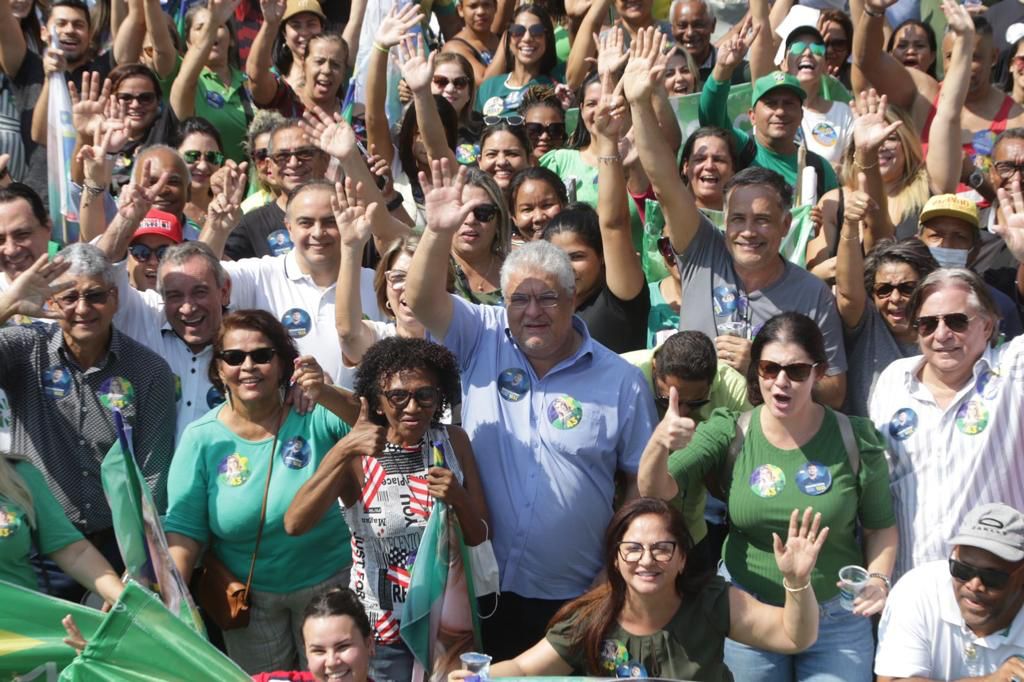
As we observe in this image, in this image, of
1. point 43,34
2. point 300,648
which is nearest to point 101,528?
point 300,648

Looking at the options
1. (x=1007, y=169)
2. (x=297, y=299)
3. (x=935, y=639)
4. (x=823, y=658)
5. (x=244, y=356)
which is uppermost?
(x=1007, y=169)

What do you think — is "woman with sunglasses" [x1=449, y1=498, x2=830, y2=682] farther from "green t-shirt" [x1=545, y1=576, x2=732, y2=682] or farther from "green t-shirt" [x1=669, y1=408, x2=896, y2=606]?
"green t-shirt" [x1=669, y1=408, x2=896, y2=606]

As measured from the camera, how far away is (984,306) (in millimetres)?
5543

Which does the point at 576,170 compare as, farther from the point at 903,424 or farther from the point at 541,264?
the point at 903,424

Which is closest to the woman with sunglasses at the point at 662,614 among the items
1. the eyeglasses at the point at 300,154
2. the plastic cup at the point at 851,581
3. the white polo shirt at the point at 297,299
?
the plastic cup at the point at 851,581

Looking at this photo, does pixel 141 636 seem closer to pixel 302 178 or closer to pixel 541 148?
pixel 302 178

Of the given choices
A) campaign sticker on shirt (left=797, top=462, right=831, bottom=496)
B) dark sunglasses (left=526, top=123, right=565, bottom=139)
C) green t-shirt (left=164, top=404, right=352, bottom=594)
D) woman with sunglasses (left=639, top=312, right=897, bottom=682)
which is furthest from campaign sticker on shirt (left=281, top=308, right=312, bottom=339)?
dark sunglasses (left=526, top=123, right=565, bottom=139)

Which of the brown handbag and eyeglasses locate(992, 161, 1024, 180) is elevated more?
eyeglasses locate(992, 161, 1024, 180)

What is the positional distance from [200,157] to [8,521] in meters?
3.18

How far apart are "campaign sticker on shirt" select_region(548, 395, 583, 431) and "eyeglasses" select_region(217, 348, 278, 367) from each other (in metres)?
1.03

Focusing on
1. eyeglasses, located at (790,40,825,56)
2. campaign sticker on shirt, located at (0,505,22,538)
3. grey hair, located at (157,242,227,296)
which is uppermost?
eyeglasses, located at (790,40,825,56)

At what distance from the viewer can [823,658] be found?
5.26m

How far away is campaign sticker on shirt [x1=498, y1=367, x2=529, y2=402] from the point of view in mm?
5438

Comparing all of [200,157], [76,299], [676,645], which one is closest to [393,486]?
[676,645]
